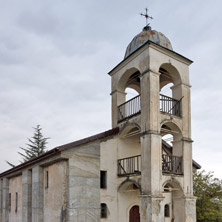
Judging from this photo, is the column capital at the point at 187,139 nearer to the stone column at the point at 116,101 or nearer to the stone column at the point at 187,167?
the stone column at the point at 187,167

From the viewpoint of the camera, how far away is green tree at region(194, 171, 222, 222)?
19.4 meters

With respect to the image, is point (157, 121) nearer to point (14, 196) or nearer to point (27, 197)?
point (27, 197)

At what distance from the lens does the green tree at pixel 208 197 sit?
1938 cm

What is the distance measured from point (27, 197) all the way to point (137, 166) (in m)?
7.62

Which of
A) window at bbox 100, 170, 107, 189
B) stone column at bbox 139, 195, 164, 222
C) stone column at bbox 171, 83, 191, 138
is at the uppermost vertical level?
stone column at bbox 171, 83, 191, 138

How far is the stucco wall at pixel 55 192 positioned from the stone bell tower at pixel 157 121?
3.43 meters

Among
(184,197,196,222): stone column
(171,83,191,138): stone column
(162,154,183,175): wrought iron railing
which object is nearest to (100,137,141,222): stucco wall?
(162,154,183,175): wrought iron railing

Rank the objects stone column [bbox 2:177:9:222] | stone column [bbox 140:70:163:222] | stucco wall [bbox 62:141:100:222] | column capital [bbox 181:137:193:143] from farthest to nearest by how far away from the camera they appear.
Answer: stone column [bbox 2:177:9:222] → column capital [bbox 181:137:193:143] → stucco wall [bbox 62:141:100:222] → stone column [bbox 140:70:163:222]

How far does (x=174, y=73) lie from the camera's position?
1602 centimetres

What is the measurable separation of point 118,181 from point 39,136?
39.0 m

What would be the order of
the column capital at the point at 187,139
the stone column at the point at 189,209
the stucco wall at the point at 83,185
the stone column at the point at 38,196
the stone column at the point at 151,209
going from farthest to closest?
the stone column at the point at 38,196 < the column capital at the point at 187,139 < the stone column at the point at 189,209 < the stucco wall at the point at 83,185 < the stone column at the point at 151,209

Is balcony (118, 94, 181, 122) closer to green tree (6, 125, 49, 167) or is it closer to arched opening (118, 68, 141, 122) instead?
arched opening (118, 68, 141, 122)

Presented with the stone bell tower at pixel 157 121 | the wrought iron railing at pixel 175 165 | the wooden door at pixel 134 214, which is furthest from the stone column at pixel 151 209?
the wooden door at pixel 134 214

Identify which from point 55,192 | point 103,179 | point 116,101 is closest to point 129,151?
point 103,179
